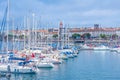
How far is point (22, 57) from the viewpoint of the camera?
39500 millimetres

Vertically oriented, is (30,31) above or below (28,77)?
above

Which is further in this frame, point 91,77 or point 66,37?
point 66,37

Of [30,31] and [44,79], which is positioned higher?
[30,31]

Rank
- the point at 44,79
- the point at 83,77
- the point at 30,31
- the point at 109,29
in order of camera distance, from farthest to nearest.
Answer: the point at 109,29
the point at 30,31
the point at 83,77
the point at 44,79

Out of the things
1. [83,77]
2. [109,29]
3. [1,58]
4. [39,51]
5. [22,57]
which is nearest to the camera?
[83,77]

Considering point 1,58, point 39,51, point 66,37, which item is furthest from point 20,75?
point 66,37

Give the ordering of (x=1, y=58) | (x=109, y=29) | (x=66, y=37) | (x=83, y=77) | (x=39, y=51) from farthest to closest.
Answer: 1. (x=109, y=29)
2. (x=66, y=37)
3. (x=39, y=51)
4. (x=1, y=58)
5. (x=83, y=77)

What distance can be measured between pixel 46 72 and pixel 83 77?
15.5 ft

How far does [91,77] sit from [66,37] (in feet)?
167

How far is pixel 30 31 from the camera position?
5203 cm

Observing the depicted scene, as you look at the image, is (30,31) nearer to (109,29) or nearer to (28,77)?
(28,77)

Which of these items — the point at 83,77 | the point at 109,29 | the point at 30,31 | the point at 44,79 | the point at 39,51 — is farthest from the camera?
the point at 109,29

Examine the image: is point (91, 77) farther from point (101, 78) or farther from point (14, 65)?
point (14, 65)

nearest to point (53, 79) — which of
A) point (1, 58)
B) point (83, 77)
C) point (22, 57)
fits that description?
point (83, 77)
